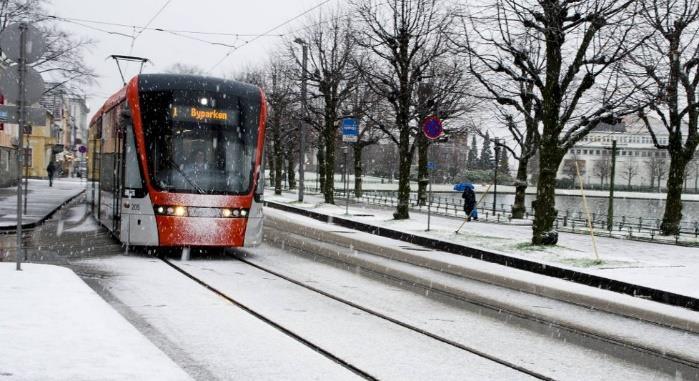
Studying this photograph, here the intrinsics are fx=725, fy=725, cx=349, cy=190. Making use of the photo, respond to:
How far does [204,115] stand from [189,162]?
955 mm

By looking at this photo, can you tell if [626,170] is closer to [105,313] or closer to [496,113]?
[496,113]

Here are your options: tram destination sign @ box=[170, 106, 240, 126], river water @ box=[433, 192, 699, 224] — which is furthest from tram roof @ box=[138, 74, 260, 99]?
river water @ box=[433, 192, 699, 224]

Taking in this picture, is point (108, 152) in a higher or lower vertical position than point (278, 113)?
lower

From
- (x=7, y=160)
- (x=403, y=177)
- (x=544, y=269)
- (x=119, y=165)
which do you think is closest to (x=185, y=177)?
(x=119, y=165)

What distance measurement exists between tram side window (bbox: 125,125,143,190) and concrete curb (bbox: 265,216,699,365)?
434 cm

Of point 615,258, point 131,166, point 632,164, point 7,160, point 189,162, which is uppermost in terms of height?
point 632,164

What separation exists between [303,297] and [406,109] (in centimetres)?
1679

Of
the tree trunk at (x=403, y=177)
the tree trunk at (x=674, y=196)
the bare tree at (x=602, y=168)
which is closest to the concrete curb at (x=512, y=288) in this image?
the tree trunk at (x=403, y=177)

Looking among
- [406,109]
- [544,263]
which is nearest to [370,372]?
[544,263]

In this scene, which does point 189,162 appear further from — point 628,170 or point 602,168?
point 628,170

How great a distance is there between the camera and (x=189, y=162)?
531 inches

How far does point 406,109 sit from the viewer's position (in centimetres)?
2592

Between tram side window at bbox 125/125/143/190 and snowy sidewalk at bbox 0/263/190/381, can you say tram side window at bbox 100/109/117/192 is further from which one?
snowy sidewalk at bbox 0/263/190/381

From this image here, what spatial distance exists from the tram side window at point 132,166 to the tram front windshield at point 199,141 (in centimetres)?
28
